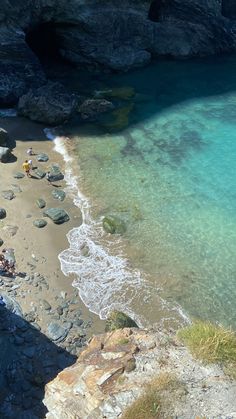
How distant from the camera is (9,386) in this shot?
A: 18.9 metres

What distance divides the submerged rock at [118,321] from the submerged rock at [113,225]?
20.9 feet

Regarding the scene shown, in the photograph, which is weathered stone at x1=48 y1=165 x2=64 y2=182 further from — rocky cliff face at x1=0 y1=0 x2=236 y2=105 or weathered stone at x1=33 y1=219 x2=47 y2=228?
rocky cliff face at x1=0 y1=0 x2=236 y2=105

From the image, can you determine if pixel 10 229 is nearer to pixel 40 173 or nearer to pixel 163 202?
pixel 40 173

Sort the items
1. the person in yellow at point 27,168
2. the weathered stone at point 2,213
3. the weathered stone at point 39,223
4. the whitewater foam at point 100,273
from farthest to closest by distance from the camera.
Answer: the person in yellow at point 27,168 < the weathered stone at point 2,213 < the weathered stone at point 39,223 < the whitewater foam at point 100,273

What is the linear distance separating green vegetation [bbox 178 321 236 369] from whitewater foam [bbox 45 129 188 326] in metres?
9.13

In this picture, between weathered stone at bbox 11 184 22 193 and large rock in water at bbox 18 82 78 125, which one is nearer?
weathered stone at bbox 11 184 22 193

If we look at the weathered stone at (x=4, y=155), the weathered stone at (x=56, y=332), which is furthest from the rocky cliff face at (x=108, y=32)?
the weathered stone at (x=56, y=332)

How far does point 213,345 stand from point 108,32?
130ft

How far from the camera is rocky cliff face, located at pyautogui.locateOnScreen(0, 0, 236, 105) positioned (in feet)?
131

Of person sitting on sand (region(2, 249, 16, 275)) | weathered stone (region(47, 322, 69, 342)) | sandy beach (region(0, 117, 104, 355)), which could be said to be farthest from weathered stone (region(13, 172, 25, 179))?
weathered stone (region(47, 322, 69, 342))

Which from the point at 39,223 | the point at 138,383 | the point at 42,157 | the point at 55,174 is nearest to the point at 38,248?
the point at 39,223

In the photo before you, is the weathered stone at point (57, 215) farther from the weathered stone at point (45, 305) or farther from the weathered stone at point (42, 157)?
the weathered stone at point (45, 305)

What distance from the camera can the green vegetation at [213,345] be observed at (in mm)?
13242

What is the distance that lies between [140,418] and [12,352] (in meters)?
9.75
